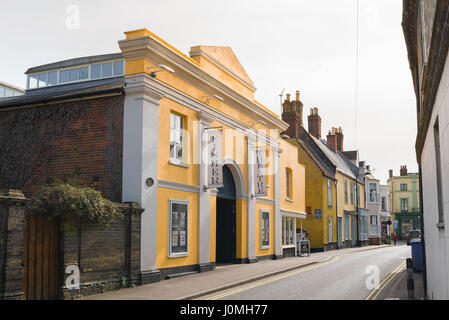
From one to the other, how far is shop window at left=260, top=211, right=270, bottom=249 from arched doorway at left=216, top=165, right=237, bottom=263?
2279 mm

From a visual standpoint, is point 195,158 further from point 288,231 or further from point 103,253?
point 288,231

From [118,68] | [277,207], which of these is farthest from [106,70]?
[277,207]

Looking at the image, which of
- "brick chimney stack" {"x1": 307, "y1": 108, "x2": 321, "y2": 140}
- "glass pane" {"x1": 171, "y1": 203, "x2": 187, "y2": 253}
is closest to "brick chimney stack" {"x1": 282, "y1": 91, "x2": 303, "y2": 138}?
"brick chimney stack" {"x1": 307, "y1": 108, "x2": 321, "y2": 140}

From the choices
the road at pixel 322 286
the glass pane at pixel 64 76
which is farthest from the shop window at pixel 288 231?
the glass pane at pixel 64 76

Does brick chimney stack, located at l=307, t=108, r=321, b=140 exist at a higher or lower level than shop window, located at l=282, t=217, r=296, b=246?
higher

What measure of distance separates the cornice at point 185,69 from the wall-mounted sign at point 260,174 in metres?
1.81

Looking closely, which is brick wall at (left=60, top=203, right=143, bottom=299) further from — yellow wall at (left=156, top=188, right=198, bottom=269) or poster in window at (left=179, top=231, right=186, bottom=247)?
poster in window at (left=179, top=231, right=186, bottom=247)

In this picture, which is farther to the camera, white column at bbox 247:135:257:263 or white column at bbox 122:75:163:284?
white column at bbox 247:135:257:263

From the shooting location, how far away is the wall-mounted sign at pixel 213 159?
1778 centimetres

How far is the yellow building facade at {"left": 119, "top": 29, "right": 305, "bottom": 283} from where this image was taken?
14352 mm

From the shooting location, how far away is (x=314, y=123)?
43281mm

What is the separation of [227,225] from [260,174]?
9.73 ft

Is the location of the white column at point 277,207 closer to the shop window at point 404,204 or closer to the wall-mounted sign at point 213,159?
the wall-mounted sign at point 213,159
